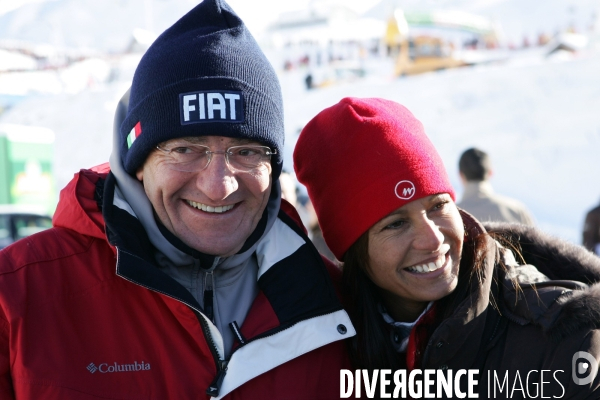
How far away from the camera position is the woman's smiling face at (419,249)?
90.2 inches

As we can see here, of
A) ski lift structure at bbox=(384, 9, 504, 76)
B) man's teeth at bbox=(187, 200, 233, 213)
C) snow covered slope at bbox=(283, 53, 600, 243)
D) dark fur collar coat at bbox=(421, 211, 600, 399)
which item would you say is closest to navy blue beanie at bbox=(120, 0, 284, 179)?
man's teeth at bbox=(187, 200, 233, 213)

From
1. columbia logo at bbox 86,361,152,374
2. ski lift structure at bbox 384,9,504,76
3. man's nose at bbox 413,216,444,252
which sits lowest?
columbia logo at bbox 86,361,152,374

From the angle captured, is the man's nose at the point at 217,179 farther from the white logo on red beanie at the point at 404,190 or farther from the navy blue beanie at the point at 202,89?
the white logo on red beanie at the point at 404,190

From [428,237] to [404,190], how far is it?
182mm

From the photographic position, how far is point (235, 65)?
2.13m

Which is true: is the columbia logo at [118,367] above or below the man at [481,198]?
above

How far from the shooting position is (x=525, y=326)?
2121mm

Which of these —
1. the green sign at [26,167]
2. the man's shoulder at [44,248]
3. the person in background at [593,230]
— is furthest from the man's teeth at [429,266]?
the green sign at [26,167]

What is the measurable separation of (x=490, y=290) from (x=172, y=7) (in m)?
174

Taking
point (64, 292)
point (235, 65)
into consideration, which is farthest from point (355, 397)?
point (235, 65)

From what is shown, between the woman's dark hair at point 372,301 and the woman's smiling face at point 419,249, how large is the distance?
0.14 feet

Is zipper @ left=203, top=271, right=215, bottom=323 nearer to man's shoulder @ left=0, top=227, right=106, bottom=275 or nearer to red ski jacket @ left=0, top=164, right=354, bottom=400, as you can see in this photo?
red ski jacket @ left=0, top=164, right=354, bottom=400

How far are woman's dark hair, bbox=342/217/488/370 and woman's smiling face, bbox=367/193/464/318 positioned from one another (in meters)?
0.04

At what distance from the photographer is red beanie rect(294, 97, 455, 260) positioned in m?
2.34
